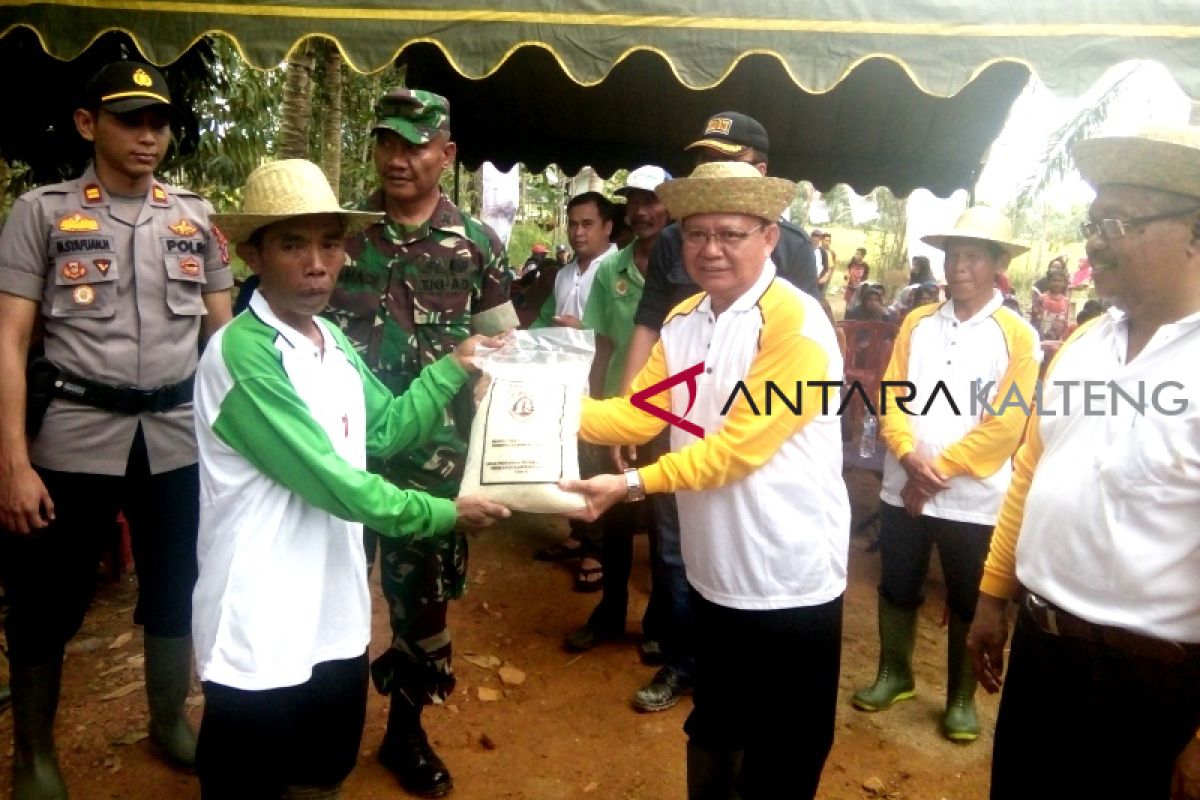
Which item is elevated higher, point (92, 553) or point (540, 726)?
point (92, 553)

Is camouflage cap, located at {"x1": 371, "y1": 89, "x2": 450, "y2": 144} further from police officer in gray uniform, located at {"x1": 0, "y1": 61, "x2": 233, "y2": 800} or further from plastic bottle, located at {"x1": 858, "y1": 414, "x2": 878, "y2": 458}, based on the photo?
plastic bottle, located at {"x1": 858, "y1": 414, "x2": 878, "y2": 458}

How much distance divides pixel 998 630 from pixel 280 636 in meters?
1.87

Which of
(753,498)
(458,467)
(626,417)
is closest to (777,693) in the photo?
(753,498)

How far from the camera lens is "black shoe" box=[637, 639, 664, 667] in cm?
404

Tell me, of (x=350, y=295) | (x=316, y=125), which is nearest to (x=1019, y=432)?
(x=350, y=295)

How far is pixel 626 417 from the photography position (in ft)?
8.79

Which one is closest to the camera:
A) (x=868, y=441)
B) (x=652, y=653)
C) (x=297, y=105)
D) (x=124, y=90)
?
(x=124, y=90)

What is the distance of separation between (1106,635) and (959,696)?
1.97 metres

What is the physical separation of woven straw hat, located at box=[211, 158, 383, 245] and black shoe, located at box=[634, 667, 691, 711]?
8.27 feet

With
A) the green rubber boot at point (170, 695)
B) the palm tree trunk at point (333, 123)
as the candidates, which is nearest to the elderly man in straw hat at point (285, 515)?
the green rubber boot at point (170, 695)

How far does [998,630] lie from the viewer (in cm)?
229

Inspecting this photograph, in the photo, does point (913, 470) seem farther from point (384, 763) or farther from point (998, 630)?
point (384, 763)

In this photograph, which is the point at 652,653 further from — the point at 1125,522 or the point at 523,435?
the point at 1125,522

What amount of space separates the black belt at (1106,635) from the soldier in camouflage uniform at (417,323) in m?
1.83
